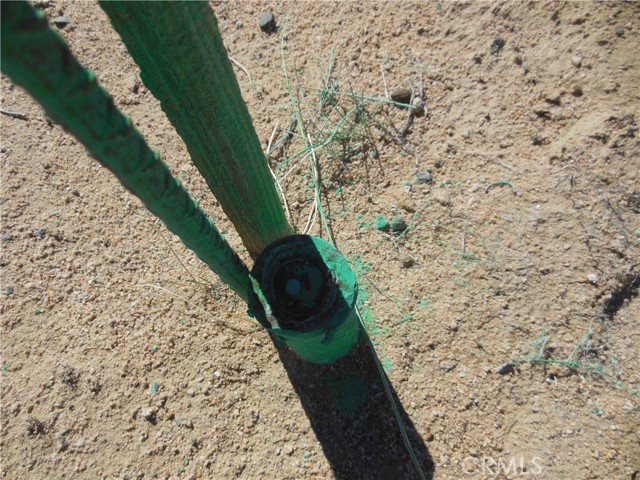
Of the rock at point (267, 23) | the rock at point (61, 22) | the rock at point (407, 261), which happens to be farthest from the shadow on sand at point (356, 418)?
the rock at point (61, 22)

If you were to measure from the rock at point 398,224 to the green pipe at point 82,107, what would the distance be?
4.17 ft

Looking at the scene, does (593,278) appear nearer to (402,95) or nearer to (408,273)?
(408,273)

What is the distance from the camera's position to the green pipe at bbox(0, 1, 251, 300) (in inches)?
26.5

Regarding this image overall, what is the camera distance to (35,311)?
230 centimetres

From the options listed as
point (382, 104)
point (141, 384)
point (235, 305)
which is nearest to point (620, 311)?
point (382, 104)

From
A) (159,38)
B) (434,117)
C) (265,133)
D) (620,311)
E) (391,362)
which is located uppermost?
(159,38)

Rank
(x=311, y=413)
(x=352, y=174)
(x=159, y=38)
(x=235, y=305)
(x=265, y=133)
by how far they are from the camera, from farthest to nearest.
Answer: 1. (x=265, y=133)
2. (x=352, y=174)
3. (x=235, y=305)
4. (x=311, y=413)
5. (x=159, y=38)

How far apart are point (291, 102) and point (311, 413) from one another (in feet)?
5.19

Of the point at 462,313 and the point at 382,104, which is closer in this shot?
the point at 462,313

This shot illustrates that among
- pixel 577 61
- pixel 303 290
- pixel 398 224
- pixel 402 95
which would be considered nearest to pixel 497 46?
pixel 577 61

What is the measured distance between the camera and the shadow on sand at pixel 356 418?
6.27ft

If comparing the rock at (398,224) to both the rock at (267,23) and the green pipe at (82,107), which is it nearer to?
the green pipe at (82,107)

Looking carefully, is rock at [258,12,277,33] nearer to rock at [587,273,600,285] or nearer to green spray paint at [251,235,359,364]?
green spray paint at [251,235,359,364]

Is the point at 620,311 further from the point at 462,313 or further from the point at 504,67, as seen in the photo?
the point at 504,67
